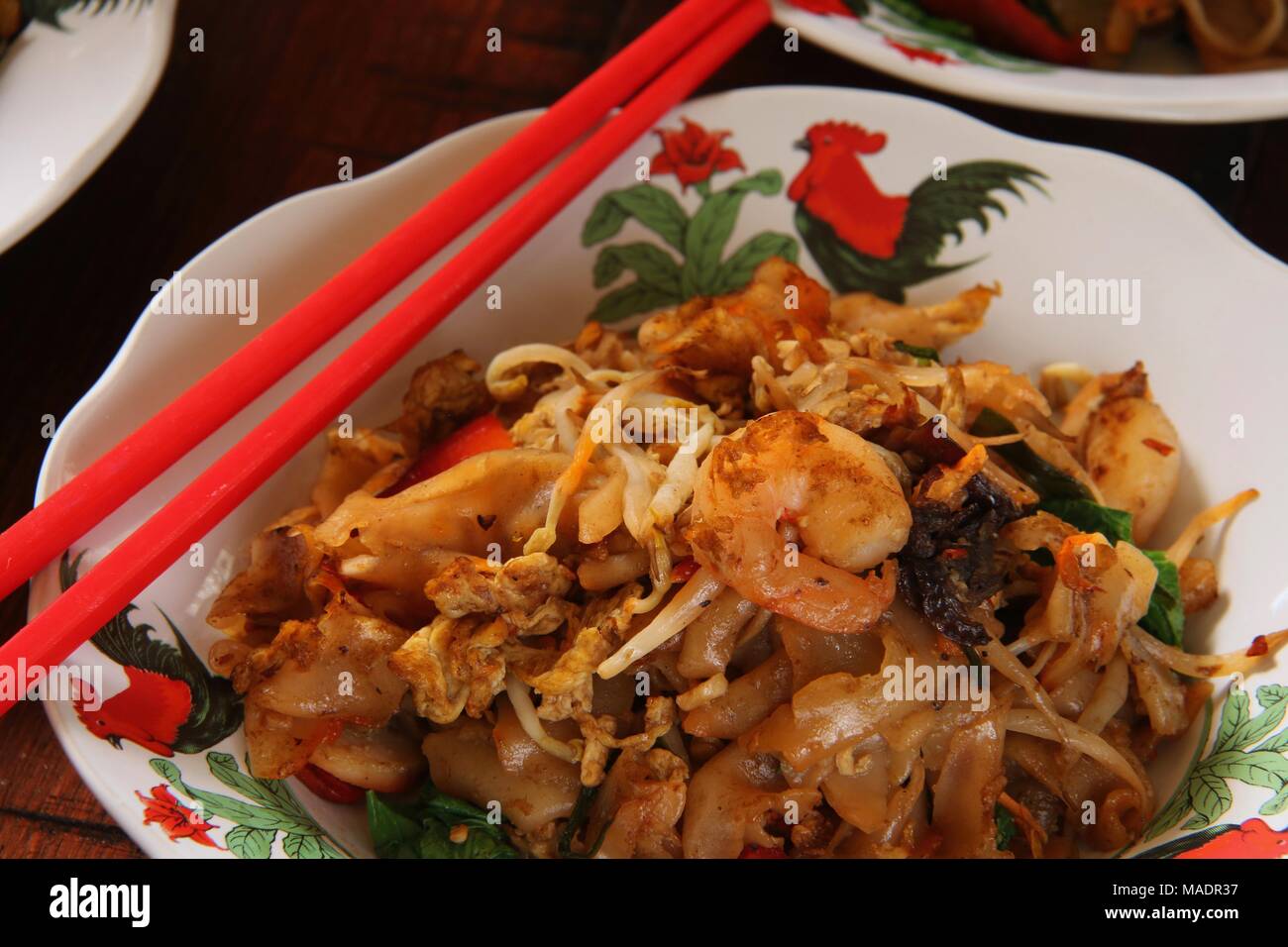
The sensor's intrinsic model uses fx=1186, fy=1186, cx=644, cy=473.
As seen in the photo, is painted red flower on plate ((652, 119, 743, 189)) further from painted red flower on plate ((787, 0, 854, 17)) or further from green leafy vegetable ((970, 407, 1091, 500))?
green leafy vegetable ((970, 407, 1091, 500))

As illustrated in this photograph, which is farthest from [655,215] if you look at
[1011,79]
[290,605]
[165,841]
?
[165,841]

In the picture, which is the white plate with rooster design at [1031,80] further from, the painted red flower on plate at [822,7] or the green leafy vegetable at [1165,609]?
the green leafy vegetable at [1165,609]

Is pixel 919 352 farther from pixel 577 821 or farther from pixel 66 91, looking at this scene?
pixel 66 91

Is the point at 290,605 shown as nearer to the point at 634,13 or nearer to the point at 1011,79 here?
the point at 1011,79

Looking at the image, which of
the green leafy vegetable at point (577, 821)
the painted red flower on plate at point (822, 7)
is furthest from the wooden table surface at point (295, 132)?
the green leafy vegetable at point (577, 821)

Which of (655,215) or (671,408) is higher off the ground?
(655,215)

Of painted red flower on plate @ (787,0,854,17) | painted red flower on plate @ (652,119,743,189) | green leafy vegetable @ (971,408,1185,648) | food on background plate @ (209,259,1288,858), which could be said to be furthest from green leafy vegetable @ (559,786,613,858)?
painted red flower on plate @ (787,0,854,17)
